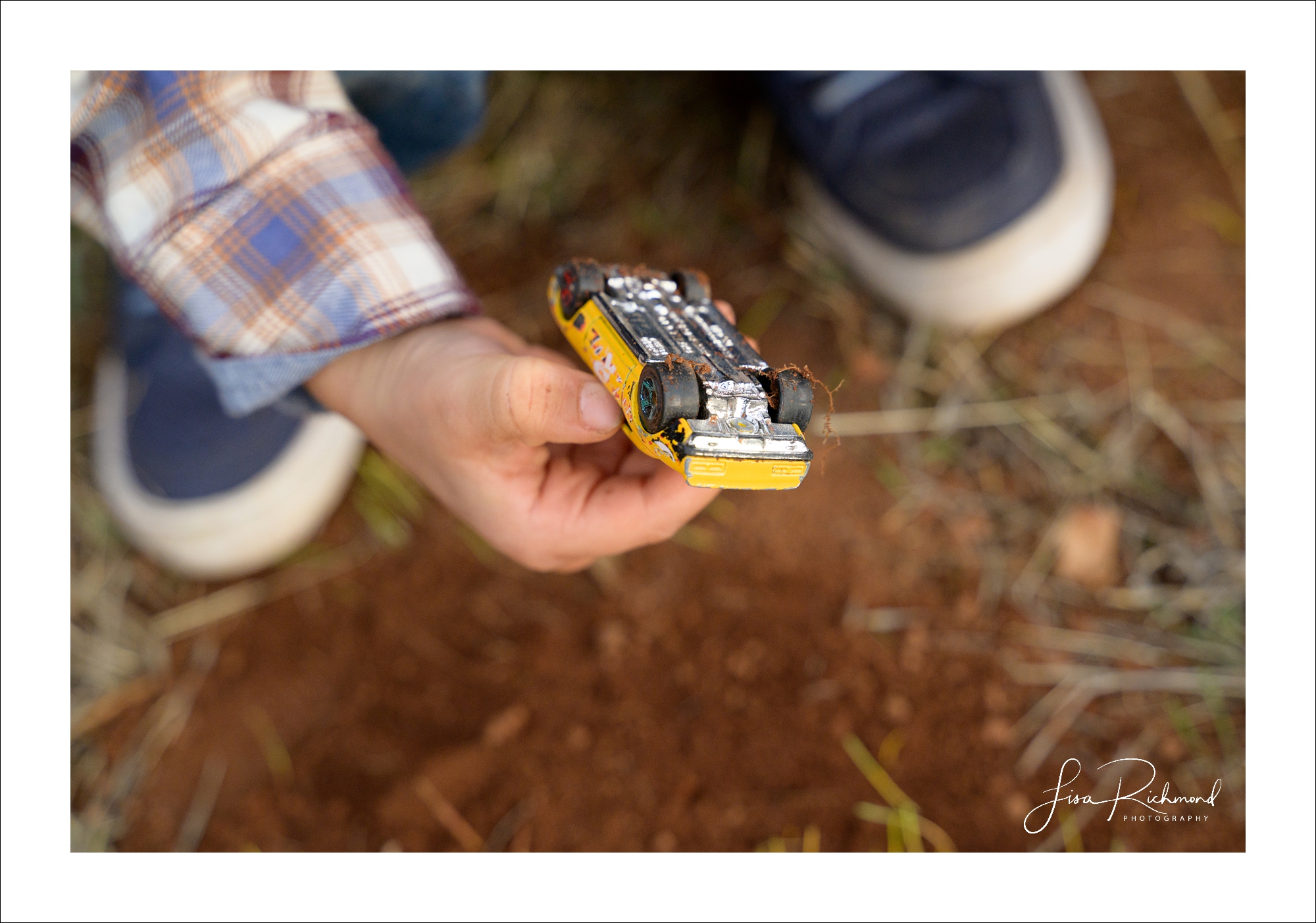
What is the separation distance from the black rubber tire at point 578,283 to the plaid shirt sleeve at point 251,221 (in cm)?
23

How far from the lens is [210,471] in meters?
1.92

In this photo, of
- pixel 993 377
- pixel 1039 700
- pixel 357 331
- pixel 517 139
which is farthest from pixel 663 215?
pixel 1039 700

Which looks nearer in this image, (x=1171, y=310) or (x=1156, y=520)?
(x=1156, y=520)

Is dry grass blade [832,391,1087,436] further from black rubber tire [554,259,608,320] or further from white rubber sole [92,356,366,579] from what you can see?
white rubber sole [92,356,366,579]

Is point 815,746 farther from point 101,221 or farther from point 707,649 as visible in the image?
point 101,221

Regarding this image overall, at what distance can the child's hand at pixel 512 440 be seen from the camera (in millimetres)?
1130

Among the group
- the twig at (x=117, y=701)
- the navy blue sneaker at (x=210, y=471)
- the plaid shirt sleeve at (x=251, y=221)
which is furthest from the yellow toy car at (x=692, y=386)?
the twig at (x=117, y=701)

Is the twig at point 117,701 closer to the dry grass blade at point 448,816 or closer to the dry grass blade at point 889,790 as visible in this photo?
the dry grass blade at point 448,816

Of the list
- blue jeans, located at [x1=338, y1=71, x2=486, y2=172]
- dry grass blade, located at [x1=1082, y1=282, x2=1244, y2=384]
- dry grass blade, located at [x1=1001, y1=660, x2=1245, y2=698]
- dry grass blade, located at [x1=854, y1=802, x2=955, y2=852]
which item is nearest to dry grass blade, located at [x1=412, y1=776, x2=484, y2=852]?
dry grass blade, located at [x1=854, y1=802, x2=955, y2=852]

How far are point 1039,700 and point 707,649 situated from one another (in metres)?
0.65

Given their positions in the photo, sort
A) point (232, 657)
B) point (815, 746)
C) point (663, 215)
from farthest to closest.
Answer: point (663, 215) < point (232, 657) < point (815, 746)

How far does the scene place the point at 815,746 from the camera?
163 cm

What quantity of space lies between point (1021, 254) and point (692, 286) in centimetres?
107

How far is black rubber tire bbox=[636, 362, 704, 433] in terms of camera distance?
3.17ft
